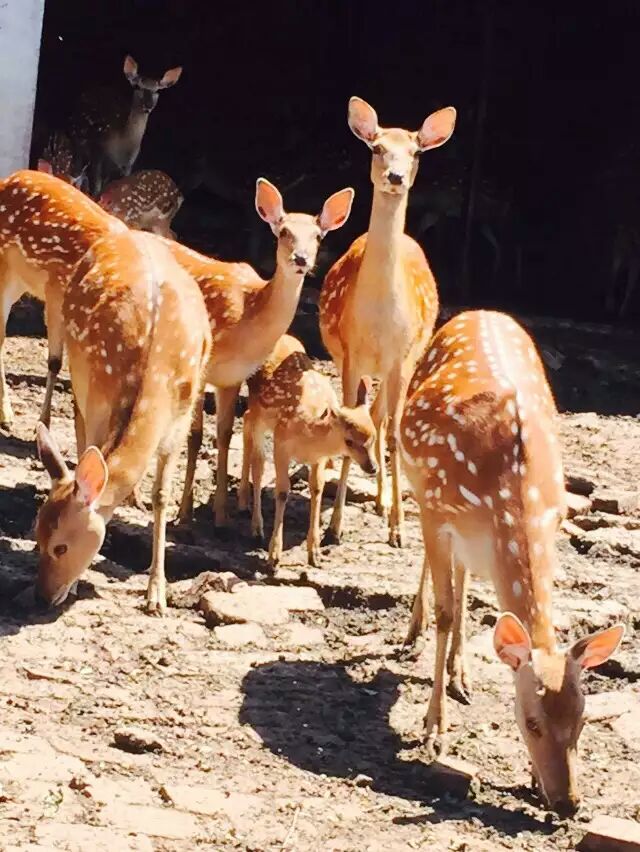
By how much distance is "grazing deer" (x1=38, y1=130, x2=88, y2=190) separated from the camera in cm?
1284

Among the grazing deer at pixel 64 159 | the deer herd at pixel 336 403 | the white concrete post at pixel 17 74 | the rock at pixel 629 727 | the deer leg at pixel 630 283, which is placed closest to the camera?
the deer herd at pixel 336 403

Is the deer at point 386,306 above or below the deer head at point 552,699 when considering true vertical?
above

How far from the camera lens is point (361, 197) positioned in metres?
14.9

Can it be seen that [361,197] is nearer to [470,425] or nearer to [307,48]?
[307,48]

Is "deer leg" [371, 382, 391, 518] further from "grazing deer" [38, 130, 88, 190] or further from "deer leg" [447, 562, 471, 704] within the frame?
"grazing deer" [38, 130, 88, 190]

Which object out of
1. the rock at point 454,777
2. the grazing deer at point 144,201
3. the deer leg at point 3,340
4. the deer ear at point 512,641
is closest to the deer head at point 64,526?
the rock at point 454,777

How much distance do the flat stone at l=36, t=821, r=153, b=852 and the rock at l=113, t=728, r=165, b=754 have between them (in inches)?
25.1

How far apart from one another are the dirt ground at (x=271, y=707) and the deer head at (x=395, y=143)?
1678 mm

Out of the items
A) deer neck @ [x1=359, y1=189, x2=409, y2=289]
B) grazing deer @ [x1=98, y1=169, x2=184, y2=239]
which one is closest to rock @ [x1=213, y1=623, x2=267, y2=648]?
deer neck @ [x1=359, y1=189, x2=409, y2=289]

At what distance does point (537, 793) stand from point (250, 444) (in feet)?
9.76

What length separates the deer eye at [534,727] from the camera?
4.68m

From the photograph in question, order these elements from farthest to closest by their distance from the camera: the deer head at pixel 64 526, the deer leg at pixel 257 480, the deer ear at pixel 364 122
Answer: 1. the deer ear at pixel 364 122
2. the deer leg at pixel 257 480
3. the deer head at pixel 64 526

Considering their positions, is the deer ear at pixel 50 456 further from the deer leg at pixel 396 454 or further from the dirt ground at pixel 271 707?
the deer leg at pixel 396 454

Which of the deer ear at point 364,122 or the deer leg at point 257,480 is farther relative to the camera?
the deer ear at point 364,122
